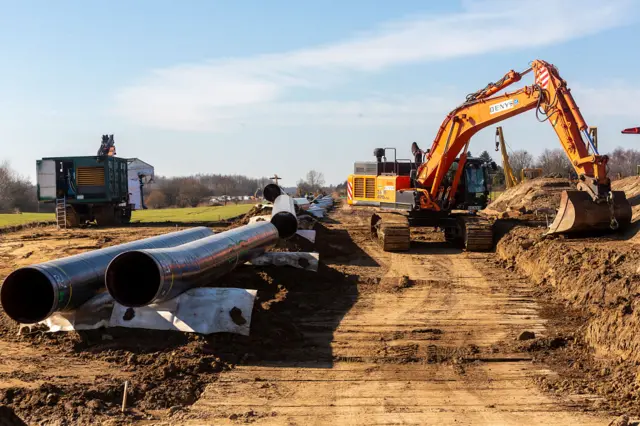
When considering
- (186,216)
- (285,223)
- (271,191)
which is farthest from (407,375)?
(186,216)

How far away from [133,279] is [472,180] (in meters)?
13.2

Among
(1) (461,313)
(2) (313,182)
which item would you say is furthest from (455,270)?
(2) (313,182)

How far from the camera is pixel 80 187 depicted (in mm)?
27516

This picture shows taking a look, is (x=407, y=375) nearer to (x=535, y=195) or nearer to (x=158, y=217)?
(x=535, y=195)

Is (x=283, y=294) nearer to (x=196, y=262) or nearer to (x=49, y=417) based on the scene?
(x=196, y=262)

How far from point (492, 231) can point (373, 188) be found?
3.97 meters

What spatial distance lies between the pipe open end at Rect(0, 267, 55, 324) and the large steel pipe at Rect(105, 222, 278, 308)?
88 centimetres

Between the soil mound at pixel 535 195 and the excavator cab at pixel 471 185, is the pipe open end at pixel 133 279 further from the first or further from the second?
the soil mound at pixel 535 195

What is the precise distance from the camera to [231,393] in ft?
22.3

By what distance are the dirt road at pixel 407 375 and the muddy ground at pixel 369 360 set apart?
0.08 feet

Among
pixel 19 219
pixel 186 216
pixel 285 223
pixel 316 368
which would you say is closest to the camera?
pixel 316 368

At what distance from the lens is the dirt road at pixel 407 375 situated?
20.5ft

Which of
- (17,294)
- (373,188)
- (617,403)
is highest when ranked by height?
(373,188)

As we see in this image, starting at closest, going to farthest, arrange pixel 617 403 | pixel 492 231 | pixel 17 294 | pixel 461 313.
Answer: pixel 617 403 < pixel 17 294 < pixel 461 313 < pixel 492 231
